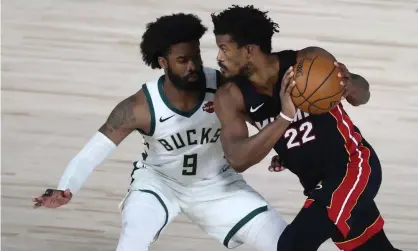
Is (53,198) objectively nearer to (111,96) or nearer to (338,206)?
(338,206)

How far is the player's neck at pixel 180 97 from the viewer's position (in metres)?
3.31

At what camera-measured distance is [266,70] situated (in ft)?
9.55

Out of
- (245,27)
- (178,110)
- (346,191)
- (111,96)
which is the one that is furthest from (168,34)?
(111,96)

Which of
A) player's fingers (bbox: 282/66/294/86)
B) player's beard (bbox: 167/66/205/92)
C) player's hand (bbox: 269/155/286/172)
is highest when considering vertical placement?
player's fingers (bbox: 282/66/294/86)

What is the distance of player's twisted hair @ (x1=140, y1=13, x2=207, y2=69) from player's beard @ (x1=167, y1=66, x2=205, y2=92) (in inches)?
4.3

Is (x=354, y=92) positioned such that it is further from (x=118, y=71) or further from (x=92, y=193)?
(x=118, y=71)

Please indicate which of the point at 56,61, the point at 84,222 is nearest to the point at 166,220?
the point at 84,222

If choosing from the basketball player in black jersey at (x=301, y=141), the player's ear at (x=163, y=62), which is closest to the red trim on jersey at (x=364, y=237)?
the basketball player in black jersey at (x=301, y=141)

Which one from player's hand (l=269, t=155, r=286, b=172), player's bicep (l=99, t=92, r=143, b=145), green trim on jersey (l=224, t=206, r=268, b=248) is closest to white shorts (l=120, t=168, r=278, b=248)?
green trim on jersey (l=224, t=206, r=268, b=248)

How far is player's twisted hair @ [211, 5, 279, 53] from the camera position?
9.44ft

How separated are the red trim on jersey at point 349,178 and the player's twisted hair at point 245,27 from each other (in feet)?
1.44

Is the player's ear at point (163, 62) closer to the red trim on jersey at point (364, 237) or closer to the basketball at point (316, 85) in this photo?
the basketball at point (316, 85)

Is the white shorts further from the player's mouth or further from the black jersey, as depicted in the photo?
the player's mouth

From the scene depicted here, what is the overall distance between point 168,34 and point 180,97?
0.31 meters
